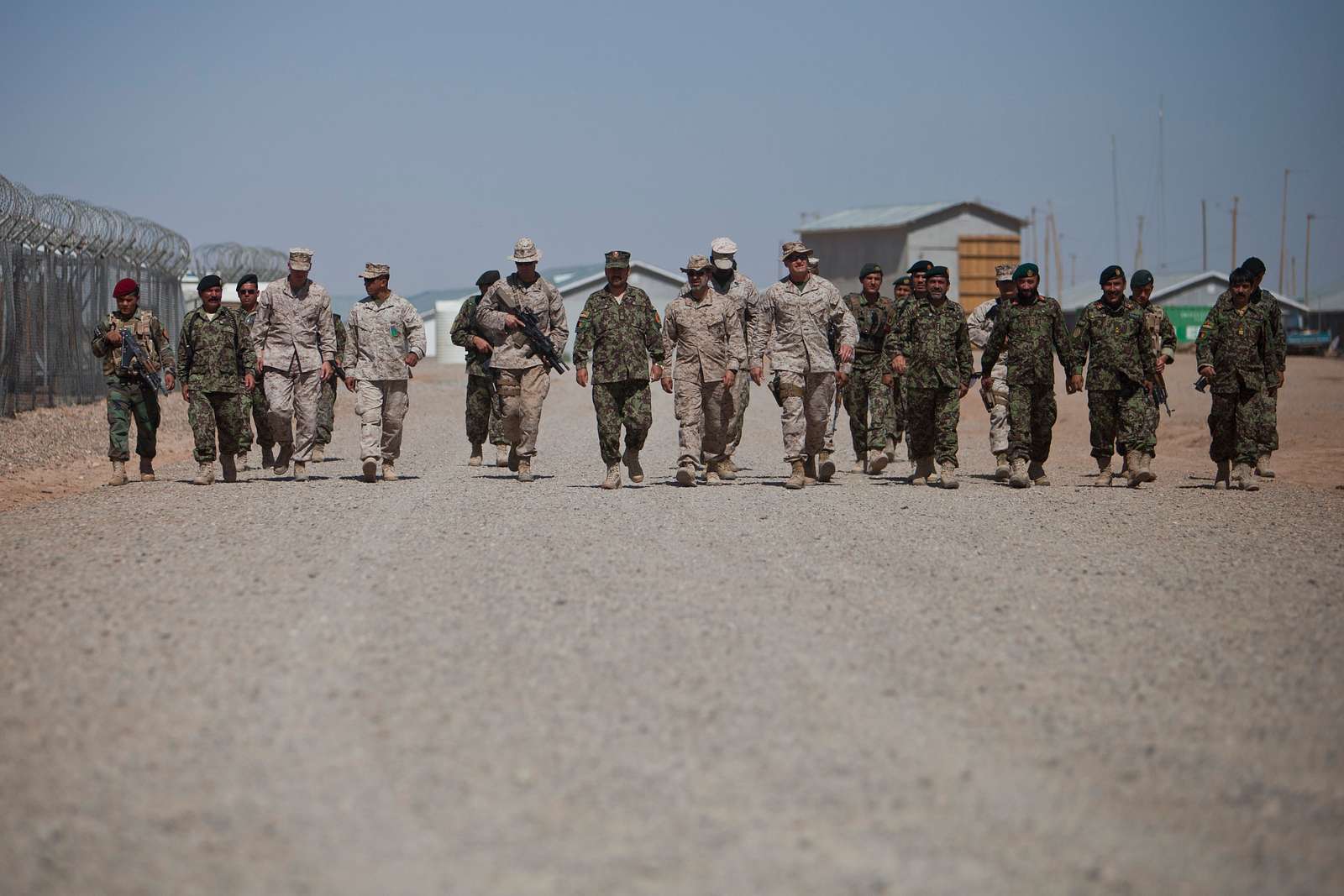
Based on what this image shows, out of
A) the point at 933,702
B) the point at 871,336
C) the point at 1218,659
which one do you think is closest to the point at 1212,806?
the point at 933,702

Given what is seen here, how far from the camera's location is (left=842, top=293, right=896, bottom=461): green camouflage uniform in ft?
49.1

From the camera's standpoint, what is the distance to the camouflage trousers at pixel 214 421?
1349 centimetres

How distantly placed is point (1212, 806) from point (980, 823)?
2.20 ft

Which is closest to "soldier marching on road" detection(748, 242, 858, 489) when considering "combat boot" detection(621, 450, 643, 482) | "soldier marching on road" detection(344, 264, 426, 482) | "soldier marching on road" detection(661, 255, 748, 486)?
"soldier marching on road" detection(661, 255, 748, 486)

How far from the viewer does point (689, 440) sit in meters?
13.1

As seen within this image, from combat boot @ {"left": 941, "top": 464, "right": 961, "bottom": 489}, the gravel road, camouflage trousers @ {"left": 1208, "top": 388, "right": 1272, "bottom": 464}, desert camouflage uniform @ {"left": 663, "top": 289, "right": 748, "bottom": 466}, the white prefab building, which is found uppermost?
the white prefab building

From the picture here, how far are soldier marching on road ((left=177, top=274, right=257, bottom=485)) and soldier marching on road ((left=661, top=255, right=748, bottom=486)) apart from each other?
380 cm

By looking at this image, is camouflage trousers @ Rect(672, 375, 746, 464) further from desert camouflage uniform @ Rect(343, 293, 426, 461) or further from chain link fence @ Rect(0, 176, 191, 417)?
chain link fence @ Rect(0, 176, 191, 417)

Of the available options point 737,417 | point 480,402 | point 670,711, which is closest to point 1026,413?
point 737,417

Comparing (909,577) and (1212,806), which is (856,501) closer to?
(909,577)

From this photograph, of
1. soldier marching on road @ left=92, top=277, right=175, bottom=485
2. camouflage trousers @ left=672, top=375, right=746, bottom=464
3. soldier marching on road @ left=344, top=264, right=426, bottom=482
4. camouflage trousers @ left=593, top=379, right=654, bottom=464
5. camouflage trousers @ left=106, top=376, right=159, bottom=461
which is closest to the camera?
camouflage trousers @ left=593, top=379, right=654, bottom=464

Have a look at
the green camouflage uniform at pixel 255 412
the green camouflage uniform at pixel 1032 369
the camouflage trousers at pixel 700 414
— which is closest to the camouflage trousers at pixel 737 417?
the camouflage trousers at pixel 700 414

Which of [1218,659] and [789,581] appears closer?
[1218,659]

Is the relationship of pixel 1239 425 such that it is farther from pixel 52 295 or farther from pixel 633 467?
pixel 52 295
